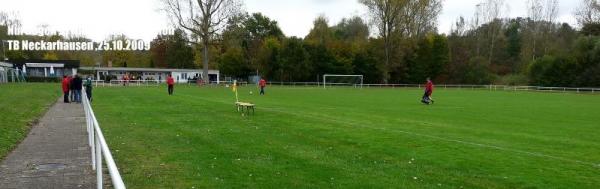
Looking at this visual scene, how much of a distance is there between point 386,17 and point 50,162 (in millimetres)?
67406

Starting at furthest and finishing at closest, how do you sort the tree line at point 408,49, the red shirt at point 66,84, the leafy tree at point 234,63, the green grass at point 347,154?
the leafy tree at point 234,63 → the tree line at point 408,49 → the red shirt at point 66,84 → the green grass at point 347,154

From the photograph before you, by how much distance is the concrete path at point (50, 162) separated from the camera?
7730 mm

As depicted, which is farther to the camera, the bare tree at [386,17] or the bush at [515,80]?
the bare tree at [386,17]

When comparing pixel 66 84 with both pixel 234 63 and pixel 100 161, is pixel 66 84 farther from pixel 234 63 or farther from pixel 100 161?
pixel 234 63

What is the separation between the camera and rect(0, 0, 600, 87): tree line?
64688 millimetres

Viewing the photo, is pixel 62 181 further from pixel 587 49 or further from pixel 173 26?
pixel 587 49

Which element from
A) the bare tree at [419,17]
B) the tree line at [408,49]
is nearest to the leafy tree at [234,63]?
the tree line at [408,49]

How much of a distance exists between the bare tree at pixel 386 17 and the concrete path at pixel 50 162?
61.8 meters

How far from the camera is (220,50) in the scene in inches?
3706

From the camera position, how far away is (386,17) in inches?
2911

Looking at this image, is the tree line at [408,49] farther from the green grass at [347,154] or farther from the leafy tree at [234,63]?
the green grass at [347,154]

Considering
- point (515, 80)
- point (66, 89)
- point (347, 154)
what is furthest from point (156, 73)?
point (347, 154)

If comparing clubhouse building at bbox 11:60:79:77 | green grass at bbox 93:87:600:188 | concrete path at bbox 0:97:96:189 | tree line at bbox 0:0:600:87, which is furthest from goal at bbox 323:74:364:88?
concrete path at bbox 0:97:96:189

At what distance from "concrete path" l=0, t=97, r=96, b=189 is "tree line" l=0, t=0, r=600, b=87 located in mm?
50779
